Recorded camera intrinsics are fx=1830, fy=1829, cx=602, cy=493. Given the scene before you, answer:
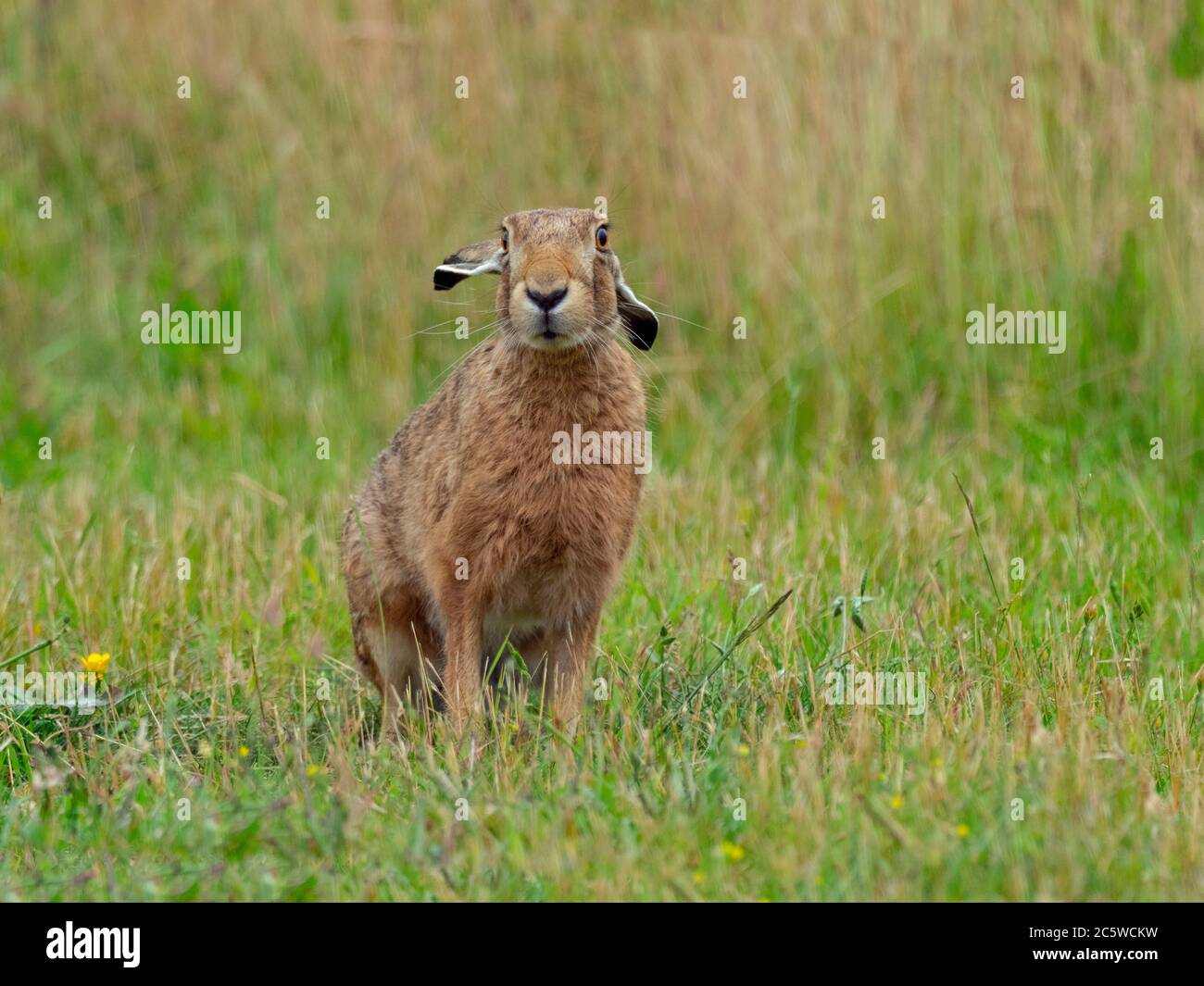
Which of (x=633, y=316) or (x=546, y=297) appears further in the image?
(x=633, y=316)

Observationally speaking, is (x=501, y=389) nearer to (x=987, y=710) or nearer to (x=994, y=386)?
(x=987, y=710)

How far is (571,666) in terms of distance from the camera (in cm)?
532

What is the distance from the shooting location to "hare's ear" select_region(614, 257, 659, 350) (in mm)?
5223

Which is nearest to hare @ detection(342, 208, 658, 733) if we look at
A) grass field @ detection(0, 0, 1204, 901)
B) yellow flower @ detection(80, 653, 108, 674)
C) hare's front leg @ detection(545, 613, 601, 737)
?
hare's front leg @ detection(545, 613, 601, 737)

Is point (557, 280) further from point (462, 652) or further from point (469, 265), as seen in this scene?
point (462, 652)

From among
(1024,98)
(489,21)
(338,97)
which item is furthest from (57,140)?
(1024,98)

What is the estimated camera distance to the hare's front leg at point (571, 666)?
519cm

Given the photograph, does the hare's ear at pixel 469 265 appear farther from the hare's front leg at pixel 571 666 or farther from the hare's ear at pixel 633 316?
the hare's front leg at pixel 571 666

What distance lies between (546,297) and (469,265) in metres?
0.50

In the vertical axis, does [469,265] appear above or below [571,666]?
above

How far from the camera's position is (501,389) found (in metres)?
5.22

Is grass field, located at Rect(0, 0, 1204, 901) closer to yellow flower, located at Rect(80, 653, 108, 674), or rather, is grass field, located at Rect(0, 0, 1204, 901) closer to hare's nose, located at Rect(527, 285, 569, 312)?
yellow flower, located at Rect(80, 653, 108, 674)

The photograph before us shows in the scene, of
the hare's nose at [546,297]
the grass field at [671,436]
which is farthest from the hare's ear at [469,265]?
the grass field at [671,436]

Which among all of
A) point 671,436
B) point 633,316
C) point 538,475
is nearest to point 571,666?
point 538,475
